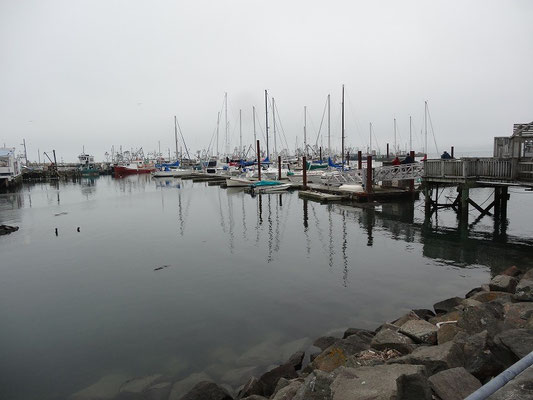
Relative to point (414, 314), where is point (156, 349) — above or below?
below

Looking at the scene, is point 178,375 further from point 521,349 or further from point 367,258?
point 367,258

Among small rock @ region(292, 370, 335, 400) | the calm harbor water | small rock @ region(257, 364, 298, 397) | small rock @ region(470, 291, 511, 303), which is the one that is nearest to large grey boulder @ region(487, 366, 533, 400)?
small rock @ region(292, 370, 335, 400)

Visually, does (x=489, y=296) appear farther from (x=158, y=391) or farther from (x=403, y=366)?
(x=158, y=391)

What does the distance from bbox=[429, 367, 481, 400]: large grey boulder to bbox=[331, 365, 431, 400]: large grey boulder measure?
0.32m

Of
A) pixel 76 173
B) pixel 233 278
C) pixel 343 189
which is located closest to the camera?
pixel 233 278

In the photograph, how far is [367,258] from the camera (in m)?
17.9

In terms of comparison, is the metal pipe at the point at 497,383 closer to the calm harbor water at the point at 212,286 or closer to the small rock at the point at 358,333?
the small rock at the point at 358,333

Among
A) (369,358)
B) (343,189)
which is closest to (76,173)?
(343,189)

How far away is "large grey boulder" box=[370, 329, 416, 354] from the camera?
788 cm

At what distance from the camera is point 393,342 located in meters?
8.02

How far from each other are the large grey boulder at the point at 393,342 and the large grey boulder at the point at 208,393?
3.36m

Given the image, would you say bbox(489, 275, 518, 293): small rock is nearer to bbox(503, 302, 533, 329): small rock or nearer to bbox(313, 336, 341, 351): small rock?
bbox(503, 302, 533, 329): small rock

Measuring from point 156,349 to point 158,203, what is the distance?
115ft

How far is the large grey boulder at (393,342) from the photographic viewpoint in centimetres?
788
